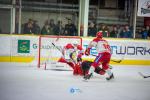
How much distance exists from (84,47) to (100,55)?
0.10 meters

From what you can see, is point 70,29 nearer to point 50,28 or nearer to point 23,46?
point 50,28

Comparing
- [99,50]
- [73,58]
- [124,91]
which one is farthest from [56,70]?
[124,91]

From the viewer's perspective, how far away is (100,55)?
5.29 feet

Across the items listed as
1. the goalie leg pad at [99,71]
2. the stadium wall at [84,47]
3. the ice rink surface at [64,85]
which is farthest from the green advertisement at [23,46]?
the goalie leg pad at [99,71]

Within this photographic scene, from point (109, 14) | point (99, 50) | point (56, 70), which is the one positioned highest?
point (109, 14)

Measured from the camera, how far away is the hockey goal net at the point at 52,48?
1.64 meters

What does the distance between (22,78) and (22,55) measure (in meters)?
0.17

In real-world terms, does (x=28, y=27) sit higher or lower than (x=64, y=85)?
higher

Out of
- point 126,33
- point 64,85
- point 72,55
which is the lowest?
point 64,85

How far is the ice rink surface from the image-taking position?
1.45 metres

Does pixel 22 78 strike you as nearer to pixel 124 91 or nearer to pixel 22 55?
pixel 22 55

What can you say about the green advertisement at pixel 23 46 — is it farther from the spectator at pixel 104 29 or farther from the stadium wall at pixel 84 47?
the spectator at pixel 104 29

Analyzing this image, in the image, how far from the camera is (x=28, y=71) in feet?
5.19

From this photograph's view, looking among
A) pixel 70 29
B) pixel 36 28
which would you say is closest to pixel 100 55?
pixel 70 29
